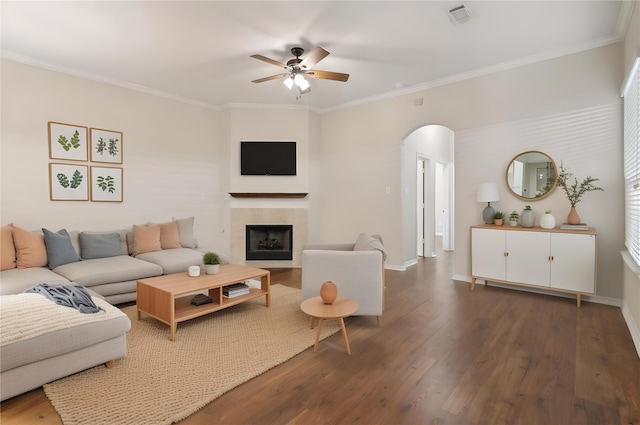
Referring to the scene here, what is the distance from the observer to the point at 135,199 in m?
4.81

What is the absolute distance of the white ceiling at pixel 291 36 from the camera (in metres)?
2.87

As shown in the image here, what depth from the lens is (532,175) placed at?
3.96 m

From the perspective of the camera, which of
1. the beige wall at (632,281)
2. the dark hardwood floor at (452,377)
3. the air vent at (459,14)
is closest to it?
the dark hardwood floor at (452,377)

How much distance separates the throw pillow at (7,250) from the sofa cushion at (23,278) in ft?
0.24

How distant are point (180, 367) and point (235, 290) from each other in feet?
3.39

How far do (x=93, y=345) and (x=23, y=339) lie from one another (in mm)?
378

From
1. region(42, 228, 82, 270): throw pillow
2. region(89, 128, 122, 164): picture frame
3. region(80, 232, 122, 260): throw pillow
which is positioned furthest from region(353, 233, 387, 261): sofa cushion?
region(89, 128, 122, 164): picture frame

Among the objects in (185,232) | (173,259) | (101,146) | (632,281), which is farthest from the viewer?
(185,232)

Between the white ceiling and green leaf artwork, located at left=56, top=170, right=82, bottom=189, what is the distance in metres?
1.31

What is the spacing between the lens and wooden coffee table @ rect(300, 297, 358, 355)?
2.41 metres

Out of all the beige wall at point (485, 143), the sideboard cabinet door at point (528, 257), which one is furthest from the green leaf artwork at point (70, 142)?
the sideboard cabinet door at point (528, 257)

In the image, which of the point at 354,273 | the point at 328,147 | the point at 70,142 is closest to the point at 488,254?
the point at 354,273

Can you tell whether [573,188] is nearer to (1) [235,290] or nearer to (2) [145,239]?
(1) [235,290]

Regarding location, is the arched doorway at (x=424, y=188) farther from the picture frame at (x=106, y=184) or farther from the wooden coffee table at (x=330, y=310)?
the picture frame at (x=106, y=184)
